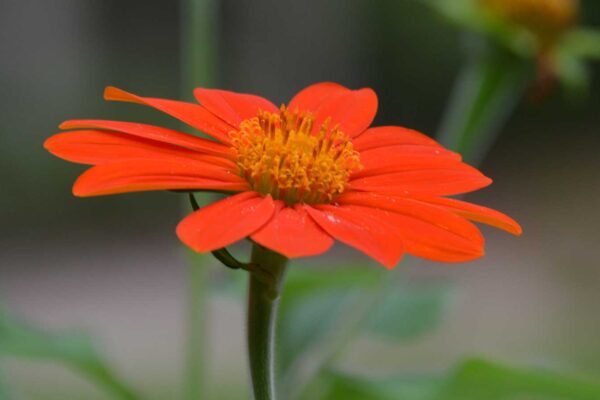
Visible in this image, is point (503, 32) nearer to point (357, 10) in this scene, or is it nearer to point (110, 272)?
point (110, 272)

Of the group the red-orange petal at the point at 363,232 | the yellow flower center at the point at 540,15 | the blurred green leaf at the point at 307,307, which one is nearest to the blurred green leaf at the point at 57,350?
the blurred green leaf at the point at 307,307

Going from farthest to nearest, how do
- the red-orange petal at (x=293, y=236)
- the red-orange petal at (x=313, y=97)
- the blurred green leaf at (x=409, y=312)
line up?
1. the blurred green leaf at (x=409, y=312)
2. the red-orange petal at (x=313, y=97)
3. the red-orange petal at (x=293, y=236)

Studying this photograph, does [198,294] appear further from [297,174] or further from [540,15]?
[540,15]

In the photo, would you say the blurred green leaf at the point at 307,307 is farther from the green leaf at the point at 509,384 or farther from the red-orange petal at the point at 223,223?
the red-orange petal at the point at 223,223

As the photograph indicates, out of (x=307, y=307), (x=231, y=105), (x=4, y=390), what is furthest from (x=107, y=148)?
(x=307, y=307)

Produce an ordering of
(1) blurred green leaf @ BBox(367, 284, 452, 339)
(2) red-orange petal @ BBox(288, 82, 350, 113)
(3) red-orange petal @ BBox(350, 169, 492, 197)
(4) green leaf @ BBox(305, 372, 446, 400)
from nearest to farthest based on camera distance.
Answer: (3) red-orange petal @ BBox(350, 169, 492, 197) < (2) red-orange petal @ BBox(288, 82, 350, 113) < (4) green leaf @ BBox(305, 372, 446, 400) < (1) blurred green leaf @ BBox(367, 284, 452, 339)

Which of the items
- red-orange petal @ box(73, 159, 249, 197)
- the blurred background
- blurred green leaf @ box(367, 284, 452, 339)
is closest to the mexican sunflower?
red-orange petal @ box(73, 159, 249, 197)

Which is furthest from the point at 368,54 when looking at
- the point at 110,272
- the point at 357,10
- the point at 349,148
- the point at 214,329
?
the point at 349,148

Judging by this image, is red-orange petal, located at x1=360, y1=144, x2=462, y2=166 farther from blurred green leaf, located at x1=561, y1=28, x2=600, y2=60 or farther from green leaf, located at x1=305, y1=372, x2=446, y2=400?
blurred green leaf, located at x1=561, y1=28, x2=600, y2=60

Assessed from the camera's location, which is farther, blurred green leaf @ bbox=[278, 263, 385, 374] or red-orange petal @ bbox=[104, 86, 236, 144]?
blurred green leaf @ bbox=[278, 263, 385, 374]
